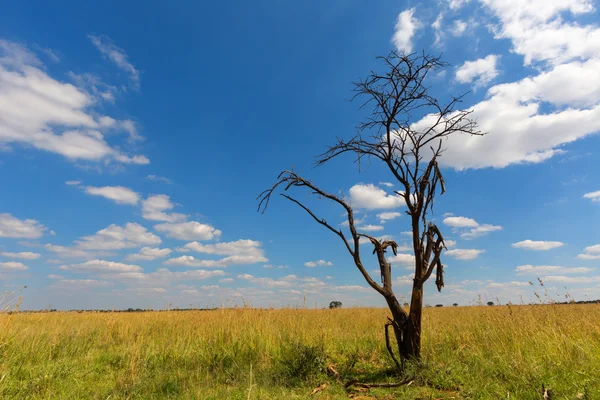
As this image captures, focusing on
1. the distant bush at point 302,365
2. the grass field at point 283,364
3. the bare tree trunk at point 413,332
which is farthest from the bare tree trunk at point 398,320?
the distant bush at point 302,365

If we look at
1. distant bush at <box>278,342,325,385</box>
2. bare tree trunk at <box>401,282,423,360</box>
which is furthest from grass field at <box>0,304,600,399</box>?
bare tree trunk at <box>401,282,423,360</box>

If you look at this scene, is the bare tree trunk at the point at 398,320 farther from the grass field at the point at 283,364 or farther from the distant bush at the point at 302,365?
the distant bush at the point at 302,365

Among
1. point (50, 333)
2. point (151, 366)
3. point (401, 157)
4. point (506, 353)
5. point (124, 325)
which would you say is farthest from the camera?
point (124, 325)

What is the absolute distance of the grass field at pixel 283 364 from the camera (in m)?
5.07

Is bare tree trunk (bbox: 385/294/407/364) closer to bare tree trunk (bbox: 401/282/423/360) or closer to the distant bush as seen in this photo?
bare tree trunk (bbox: 401/282/423/360)

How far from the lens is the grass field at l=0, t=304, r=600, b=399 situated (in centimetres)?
507

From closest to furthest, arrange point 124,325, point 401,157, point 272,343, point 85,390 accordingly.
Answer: point 85,390, point 401,157, point 272,343, point 124,325

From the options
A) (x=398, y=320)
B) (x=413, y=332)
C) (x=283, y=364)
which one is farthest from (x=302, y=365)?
(x=413, y=332)

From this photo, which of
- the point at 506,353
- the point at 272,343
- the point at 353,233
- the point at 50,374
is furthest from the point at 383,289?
the point at 50,374

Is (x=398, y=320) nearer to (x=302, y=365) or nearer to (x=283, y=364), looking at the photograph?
(x=302, y=365)

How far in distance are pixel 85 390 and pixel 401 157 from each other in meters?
7.67

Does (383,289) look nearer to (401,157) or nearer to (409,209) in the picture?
(409,209)

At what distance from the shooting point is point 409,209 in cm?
707

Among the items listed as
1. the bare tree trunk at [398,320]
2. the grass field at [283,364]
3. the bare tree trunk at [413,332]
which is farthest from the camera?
the bare tree trunk at [398,320]
